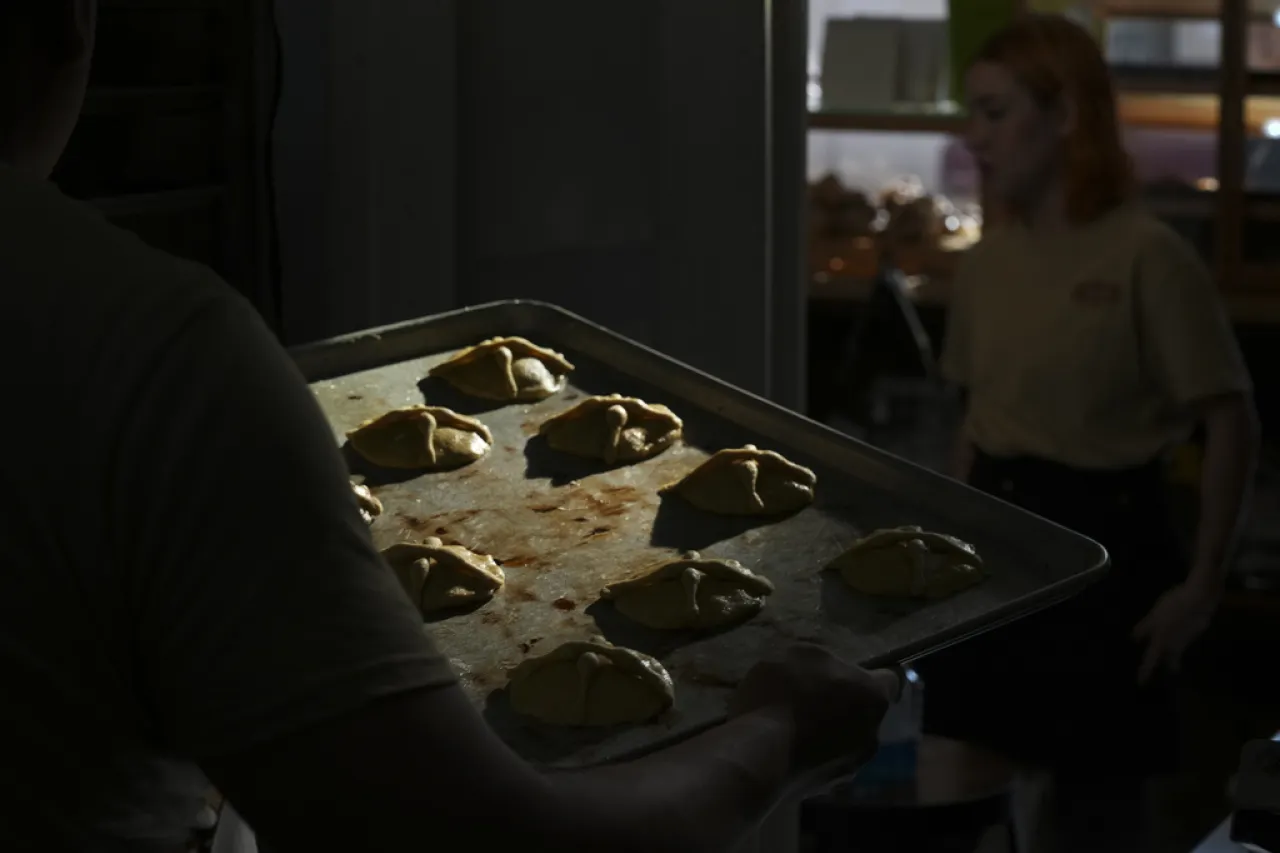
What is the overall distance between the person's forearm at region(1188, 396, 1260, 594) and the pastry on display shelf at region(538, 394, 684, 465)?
1.07 m

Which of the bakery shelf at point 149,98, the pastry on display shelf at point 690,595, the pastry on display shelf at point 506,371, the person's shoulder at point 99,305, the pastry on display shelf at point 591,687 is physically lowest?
the pastry on display shelf at point 591,687

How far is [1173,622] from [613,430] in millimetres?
1090

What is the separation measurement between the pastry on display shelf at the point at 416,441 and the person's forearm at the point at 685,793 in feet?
2.34

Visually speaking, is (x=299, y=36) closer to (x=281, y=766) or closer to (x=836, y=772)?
(x=836, y=772)

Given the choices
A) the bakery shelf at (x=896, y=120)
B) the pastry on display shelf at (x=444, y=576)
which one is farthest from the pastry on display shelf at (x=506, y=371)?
the bakery shelf at (x=896, y=120)

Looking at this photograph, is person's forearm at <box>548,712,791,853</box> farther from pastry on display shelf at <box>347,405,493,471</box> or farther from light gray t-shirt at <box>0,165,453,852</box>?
pastry on display shelf at <box>347,405,493,471</box>

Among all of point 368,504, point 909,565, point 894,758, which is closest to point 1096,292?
point 894,758

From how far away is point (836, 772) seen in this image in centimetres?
101

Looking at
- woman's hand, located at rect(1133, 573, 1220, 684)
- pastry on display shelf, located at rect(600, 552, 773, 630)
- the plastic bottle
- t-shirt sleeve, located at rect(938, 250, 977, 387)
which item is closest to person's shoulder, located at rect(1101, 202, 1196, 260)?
t-shirt sleeve, located at rect(938, 250, 977, 387)

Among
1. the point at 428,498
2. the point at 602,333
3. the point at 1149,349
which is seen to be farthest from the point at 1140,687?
the point at 428,498

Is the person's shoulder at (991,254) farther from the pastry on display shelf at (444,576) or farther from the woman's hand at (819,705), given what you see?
the woman's hand at (819,705)

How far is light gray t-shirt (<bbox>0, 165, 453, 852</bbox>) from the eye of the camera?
662mm

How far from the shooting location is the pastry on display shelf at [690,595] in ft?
4.20

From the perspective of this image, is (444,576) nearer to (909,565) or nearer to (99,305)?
(909,565)
